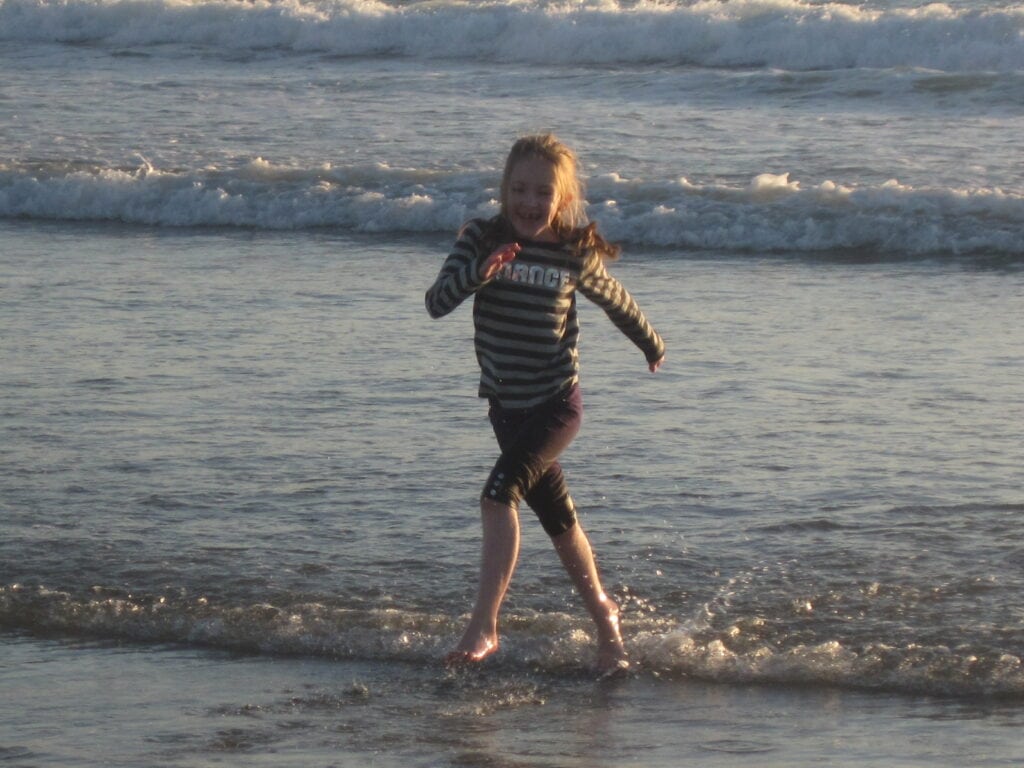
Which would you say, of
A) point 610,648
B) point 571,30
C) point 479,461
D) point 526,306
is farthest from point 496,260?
point 571,30

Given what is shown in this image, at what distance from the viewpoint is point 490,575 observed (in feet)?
15.2

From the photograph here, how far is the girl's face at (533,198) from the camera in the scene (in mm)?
4484

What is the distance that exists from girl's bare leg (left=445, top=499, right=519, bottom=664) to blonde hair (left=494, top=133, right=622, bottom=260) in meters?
0.71

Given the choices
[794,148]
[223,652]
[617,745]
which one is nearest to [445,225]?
[794,148]

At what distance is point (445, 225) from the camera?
42.8ft

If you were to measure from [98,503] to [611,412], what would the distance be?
2159mm

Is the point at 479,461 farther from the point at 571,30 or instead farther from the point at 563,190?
the point at 571,30

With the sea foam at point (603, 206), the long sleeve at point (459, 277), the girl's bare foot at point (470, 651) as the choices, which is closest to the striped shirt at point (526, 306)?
the long sleeve at point (459, 277)

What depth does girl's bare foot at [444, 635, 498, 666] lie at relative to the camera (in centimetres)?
463

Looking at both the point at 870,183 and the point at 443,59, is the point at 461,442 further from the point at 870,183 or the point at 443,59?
the point at 443,59

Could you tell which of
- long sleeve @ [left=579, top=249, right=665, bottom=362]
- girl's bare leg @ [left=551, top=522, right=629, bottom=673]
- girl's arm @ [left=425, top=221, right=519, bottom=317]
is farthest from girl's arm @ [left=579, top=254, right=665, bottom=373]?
girl's bare leg @ [left=551, top=522, right=629, bottom=673]

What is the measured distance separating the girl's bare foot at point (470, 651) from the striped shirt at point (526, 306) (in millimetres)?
623

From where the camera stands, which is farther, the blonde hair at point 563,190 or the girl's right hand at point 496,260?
the blonde hair at point 563,190

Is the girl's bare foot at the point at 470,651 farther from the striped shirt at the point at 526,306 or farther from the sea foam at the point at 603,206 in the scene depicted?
the sea foam at the point at 603,206
